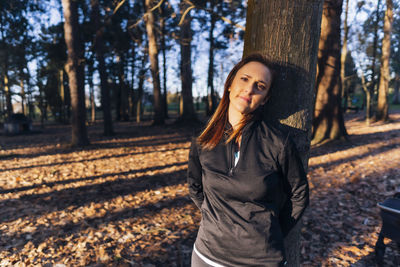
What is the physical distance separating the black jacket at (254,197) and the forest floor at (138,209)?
2158 millimetres

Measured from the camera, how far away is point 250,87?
1643 mm

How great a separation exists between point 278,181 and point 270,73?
2.56 ft

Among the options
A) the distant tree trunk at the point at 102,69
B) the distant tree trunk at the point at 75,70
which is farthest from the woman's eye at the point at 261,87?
the distant tree trunk at the point at 102,69

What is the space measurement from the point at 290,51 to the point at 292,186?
1.02m

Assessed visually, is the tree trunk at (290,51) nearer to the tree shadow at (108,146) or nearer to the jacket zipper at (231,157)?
the jacket zipper at (231,157)

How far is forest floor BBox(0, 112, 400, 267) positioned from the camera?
351cm

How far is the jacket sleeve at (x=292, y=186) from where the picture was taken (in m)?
1.52

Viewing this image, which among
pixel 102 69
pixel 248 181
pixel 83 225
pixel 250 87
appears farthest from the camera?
pixel 102 69

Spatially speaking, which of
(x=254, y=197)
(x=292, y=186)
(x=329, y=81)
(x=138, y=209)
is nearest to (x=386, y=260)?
(x=292, y=186)

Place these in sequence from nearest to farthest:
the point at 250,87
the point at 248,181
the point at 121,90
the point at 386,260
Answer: the point at 248,181
the point at 250,87
the point at 386,260
the point at 121,90

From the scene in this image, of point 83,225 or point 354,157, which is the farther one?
point 354,157

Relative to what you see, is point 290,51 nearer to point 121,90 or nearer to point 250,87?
point 250,87

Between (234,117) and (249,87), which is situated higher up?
(249,87)

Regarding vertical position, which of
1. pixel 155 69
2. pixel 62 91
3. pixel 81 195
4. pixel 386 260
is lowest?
pixel 386 260
